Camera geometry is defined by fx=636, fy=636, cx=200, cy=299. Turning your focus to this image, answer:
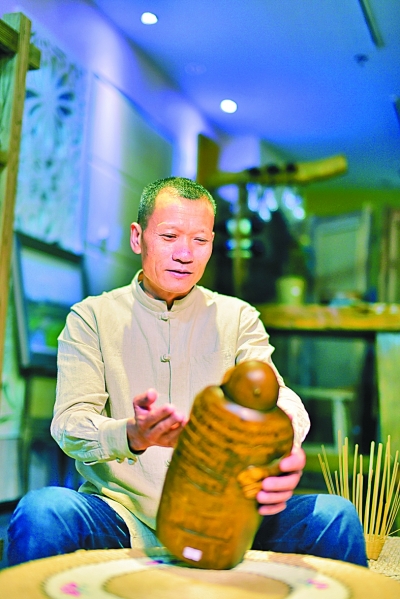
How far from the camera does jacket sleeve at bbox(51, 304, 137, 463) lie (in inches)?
46.2

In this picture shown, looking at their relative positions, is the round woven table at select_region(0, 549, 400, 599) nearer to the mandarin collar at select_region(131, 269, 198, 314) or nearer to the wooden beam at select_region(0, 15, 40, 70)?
the mandarin collar at select_region(131, 269, 198, 314)

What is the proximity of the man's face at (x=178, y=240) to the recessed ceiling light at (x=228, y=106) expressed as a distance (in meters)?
3.48

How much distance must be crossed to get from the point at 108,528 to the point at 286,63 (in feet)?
11.6

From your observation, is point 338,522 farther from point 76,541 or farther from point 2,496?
point 2,496

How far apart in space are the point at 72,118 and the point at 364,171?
11.7 ft

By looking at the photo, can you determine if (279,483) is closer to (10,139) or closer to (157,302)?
(157,302)

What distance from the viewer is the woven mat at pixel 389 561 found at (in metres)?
2.00

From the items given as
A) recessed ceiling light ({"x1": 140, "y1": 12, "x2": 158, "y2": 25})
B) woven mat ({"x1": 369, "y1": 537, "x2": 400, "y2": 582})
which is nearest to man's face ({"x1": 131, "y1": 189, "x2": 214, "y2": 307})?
woven mat ({"x1": 369, "y1": 537, "x2": 400, "y2": 582})

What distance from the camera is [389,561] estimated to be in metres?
2.12

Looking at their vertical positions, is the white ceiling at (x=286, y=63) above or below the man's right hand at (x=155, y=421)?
above

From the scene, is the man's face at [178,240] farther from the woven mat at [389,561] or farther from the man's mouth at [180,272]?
the woven mat at [389,561]

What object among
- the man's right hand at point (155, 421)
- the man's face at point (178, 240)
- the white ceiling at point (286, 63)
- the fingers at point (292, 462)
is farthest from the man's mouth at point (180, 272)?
the white ceiling at point (286, 63)

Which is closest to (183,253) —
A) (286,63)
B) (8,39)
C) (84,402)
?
(84,402)

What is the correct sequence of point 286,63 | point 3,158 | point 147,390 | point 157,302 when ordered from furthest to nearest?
1. point 286,63
2. point 3,158
3. point 157,302
4. point 147,390
